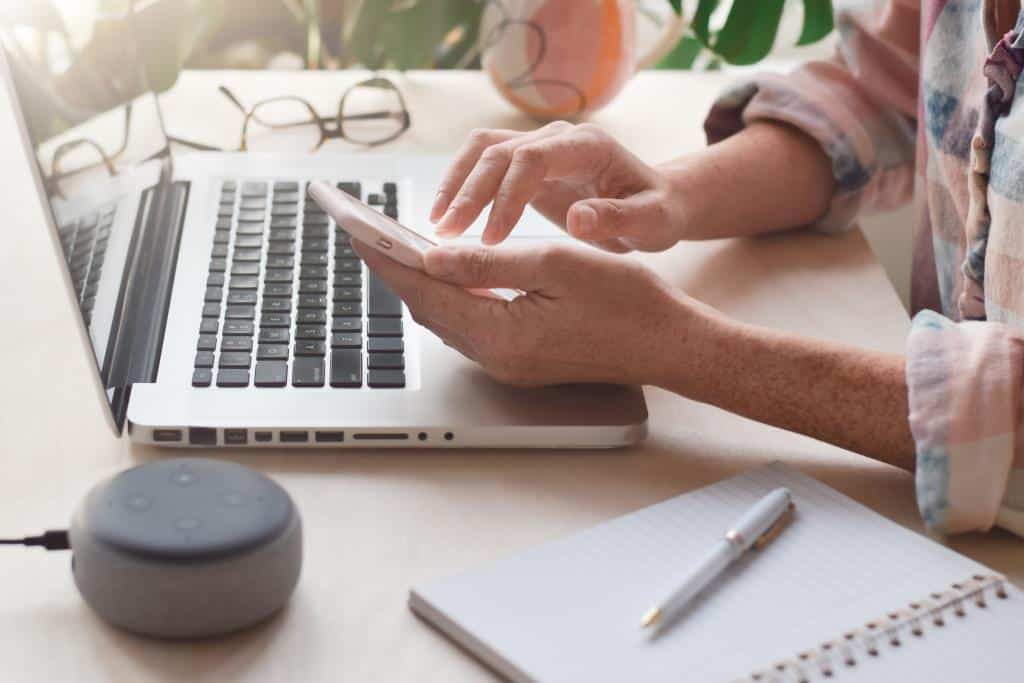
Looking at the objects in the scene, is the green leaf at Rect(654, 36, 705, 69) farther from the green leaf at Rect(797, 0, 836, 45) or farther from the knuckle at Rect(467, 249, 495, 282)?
the knuckle at Rect(467, 249, 495, 282)

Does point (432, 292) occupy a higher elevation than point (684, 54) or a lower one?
higher

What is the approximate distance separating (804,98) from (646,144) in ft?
0.62

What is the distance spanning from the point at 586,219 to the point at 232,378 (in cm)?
24

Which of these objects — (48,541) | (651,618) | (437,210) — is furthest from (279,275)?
(651,618)

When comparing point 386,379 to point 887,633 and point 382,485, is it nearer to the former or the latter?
point 382,485

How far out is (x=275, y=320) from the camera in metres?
0.83

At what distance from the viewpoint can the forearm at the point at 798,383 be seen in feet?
2.46

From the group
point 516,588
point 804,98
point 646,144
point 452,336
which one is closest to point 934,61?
point 804,98

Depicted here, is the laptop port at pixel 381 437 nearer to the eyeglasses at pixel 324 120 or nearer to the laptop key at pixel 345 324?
the laptop key at pixel 345 324

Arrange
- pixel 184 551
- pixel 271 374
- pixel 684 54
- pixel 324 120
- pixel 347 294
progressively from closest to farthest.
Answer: pixel 184 551
pixel 271 374
pixel 347 294
pixel 324 120
pixel 684 54

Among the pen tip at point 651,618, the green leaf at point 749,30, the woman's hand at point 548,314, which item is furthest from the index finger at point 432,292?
the green leaf at point 749,30

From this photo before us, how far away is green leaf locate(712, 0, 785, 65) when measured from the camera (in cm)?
122

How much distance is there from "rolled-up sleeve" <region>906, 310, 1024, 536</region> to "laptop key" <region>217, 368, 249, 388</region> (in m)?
0.37

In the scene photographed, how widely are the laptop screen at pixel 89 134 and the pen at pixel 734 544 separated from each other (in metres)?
0.34
